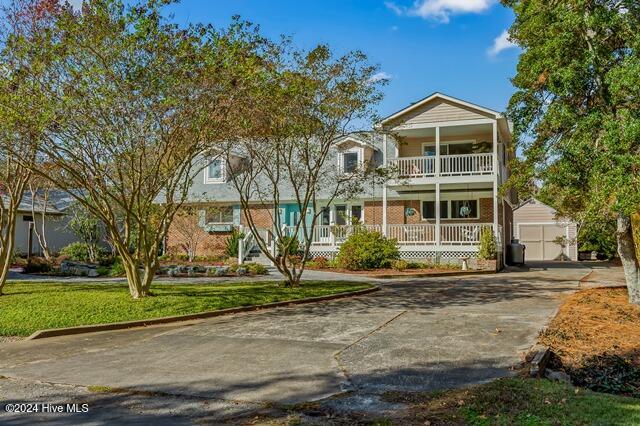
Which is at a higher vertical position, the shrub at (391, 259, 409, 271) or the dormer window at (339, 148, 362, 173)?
the dormer window at (339, 148, 362, 173)

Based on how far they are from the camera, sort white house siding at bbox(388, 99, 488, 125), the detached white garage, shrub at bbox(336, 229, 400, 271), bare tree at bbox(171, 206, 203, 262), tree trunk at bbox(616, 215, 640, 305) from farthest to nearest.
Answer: the detached white garage → bare tree at bbox(171, 206, 203, 262) → white house siding at bbox(388, 99, 488, 125) → shrub at bbox(336, 229, 400, 271) → tree trunk at bbox(616, 215, 640, 305)

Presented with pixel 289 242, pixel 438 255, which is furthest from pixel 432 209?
pixel 289 242

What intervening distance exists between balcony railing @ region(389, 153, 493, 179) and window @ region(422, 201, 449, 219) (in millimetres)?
2198

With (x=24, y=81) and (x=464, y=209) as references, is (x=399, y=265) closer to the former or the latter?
(x=464, y=209)

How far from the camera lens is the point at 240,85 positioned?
11.1m

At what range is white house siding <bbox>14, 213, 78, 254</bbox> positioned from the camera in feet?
93.1

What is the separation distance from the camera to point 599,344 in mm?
7656

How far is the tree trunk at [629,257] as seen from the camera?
11477 millimetres

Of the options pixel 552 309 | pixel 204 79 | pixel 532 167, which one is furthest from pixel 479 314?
pixel 204 79

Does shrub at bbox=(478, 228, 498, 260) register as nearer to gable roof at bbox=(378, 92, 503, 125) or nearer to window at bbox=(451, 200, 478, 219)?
window at bbox=(451, 200, 478, 219)

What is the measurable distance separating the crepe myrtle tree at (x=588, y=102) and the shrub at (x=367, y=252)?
947 cm

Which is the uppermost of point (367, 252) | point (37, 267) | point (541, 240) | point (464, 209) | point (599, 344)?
point (464, 209)

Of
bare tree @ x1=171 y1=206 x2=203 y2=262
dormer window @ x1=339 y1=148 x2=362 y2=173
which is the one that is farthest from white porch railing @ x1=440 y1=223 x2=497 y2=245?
bare tree @ x1=171 y1=206 x2=203 y2=262

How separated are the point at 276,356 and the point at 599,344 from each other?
16.4 feet
